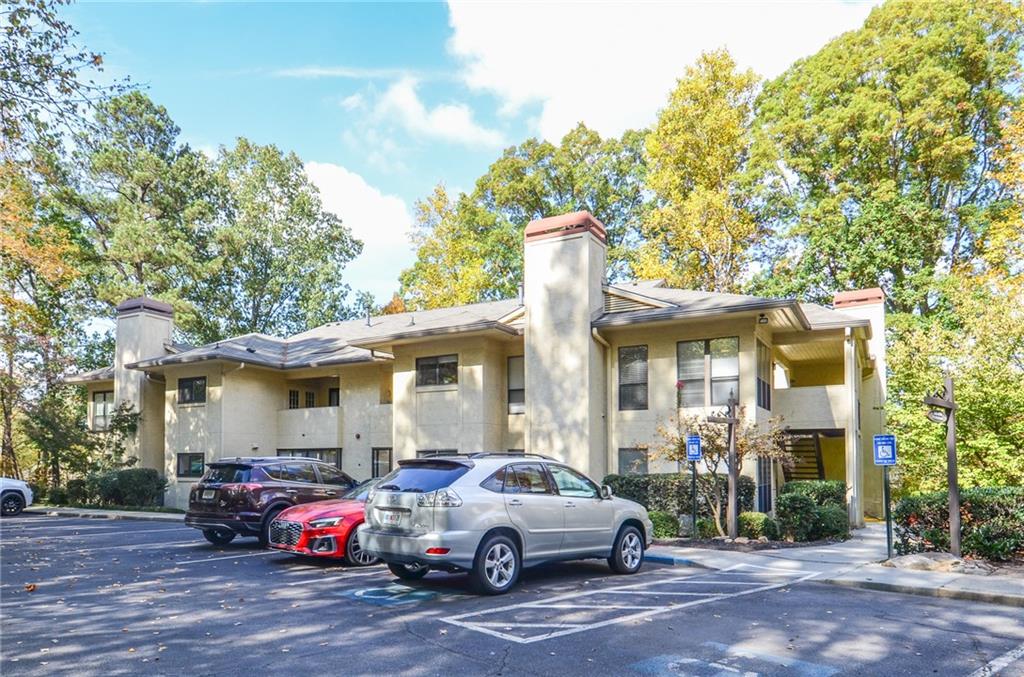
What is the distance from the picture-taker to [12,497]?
23828 millimetres

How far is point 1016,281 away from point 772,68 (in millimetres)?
15852

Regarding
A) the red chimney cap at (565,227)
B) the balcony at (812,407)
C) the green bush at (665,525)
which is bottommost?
the green bush at (665,525)

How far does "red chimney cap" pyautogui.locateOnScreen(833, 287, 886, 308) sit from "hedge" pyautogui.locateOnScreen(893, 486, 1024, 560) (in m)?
12.2

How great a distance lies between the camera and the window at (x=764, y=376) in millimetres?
18188

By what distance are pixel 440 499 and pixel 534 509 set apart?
4.61ft

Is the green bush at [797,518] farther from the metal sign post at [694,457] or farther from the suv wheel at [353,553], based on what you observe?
the suv wheel at [353,553]

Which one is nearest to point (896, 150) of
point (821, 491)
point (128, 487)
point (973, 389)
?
point (973, 389)

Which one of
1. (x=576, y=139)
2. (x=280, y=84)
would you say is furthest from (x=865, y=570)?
(x=576, y=139)

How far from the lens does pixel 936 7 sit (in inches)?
1161

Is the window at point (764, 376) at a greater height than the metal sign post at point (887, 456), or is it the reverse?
the window at point (764, 376)

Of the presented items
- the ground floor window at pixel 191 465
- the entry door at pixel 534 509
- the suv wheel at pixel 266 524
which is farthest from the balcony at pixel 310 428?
the entry door at pixel 534 509

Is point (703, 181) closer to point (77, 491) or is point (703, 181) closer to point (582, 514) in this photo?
point (582, 514)

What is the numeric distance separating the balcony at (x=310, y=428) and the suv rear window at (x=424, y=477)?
51.5ft

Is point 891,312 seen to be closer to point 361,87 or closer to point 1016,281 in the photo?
point 1016,281
